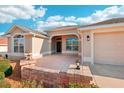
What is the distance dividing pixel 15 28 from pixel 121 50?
1253 centimetres

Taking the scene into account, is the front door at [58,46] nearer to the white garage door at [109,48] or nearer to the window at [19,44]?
the window at [19,44]

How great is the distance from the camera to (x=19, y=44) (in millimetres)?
16016

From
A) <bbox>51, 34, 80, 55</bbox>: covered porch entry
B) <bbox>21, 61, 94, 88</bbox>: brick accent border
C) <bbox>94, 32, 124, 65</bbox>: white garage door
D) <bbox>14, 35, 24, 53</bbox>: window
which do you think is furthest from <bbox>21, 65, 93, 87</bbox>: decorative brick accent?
<bbox>51, 34, 80, 55</bbox>: covered porch entry

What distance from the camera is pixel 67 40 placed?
19.1 meters

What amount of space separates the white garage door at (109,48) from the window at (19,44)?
9.35 meters

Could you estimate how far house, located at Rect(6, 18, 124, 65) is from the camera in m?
9.41

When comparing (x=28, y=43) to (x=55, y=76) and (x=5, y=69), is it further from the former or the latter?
(x=55, y=76)

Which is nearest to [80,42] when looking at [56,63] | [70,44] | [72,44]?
[72,44]

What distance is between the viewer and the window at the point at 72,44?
18547mm

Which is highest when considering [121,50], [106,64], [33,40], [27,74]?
[33,40]

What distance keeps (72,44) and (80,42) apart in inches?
87.9

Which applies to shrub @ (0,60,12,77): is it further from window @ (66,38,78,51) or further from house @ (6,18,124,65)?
window @ (66,38,78,51)
